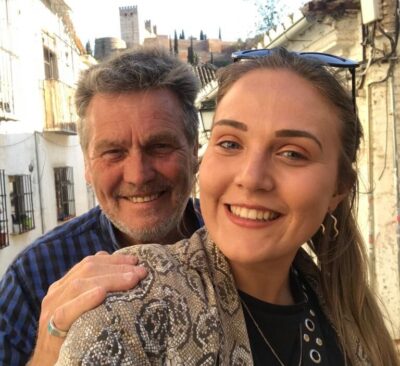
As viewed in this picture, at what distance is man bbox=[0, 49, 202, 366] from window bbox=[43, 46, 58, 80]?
11842 millimetres

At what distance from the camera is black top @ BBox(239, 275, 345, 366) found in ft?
4.72

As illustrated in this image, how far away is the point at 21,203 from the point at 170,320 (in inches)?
417

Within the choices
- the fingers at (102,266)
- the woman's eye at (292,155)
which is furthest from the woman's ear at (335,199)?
the fingers at (102,266)

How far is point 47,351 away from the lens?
141 cm

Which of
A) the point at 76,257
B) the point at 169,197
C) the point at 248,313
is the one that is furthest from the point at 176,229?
the point at 248,313

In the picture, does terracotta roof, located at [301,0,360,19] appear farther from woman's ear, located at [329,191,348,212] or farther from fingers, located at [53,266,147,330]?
fingers, located at [53,266,147,330]

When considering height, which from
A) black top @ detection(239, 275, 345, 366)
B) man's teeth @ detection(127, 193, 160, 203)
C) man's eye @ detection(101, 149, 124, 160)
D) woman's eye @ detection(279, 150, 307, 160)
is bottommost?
black top @ detection(239, 275, 345, 366)

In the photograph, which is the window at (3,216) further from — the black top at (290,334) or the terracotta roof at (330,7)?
the black top at (290,334)

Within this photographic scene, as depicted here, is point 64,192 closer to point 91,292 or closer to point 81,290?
point 81,290

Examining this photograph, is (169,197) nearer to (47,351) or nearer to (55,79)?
(47,351)

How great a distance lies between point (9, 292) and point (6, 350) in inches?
8.9

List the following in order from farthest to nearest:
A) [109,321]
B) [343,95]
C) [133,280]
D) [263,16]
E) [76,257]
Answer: [263,16], [76,257], [343,95], [133,280], [109,321]

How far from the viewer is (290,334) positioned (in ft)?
5.00

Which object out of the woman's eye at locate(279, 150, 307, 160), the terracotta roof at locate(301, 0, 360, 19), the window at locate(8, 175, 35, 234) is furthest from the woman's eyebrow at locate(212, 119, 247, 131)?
the window at locate(8, 175, 35, 234)
